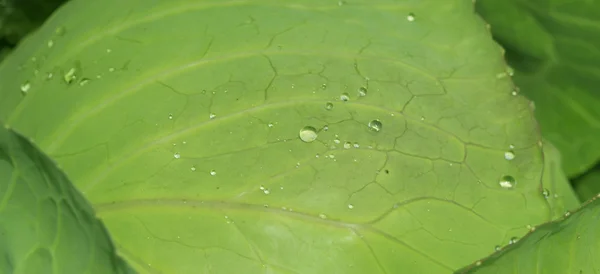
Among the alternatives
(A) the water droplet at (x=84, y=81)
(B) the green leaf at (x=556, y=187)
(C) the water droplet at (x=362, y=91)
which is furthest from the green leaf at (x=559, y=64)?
(A) the water droplet at (x=84, y=81)

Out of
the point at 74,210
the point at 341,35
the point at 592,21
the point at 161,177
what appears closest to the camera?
the point at 74,210

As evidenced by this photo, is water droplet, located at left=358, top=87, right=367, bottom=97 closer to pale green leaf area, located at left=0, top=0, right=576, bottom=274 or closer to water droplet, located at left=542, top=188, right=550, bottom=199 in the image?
pale green leaf area, located at left=0, top=0, right=576, bottom=274

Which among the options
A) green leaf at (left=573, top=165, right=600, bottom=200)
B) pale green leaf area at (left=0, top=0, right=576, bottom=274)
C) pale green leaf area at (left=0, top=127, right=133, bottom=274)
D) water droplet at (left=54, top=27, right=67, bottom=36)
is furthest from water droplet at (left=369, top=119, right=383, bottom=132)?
green leaf at (left=573, top=165, right=600, bottom=200)

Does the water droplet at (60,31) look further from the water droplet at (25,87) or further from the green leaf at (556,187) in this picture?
the green leaf at (556,187)

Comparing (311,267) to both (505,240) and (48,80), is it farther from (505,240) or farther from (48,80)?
(48,80)

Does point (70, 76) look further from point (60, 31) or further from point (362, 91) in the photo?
point (362, 91)

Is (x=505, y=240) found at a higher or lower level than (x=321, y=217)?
lower

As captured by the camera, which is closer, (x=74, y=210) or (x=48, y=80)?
(x=74, y=210)

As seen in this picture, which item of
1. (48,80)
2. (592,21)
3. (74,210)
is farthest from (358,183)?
(592,21)
